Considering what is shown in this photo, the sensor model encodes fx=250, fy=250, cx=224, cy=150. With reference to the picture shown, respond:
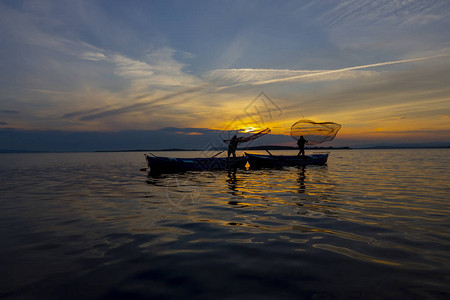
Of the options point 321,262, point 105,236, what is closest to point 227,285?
point 321,262

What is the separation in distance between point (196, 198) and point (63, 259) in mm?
7221

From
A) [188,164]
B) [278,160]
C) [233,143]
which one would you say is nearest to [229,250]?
[188,164]

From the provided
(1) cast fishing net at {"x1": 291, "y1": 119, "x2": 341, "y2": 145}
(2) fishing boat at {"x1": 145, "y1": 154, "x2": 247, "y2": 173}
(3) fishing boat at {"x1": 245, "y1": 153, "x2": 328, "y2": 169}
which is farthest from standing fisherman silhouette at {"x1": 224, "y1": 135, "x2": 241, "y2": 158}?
(1) cast fishing net at {"x1": 291, "y1": 119, "x2": 341, "y2": 145}

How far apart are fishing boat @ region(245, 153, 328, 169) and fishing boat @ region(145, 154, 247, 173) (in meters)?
1.19

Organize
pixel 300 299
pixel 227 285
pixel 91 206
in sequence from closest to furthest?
1. pixel 300 299
2. pixel 227 285
3. pixel 91 206

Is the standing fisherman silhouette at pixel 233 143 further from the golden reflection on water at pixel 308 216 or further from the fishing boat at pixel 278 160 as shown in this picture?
the golden reflection on water at pixel 308 216

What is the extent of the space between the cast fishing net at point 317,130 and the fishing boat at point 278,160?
14.6 ft

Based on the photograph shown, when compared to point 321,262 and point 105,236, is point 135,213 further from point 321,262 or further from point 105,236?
point 321,262

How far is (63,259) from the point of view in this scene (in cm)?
528

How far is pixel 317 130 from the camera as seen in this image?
2814cm

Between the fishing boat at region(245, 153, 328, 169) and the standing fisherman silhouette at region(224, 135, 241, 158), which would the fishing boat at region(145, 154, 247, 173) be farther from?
the standing fisherman silhouette at region(224, 135, 241, 158)

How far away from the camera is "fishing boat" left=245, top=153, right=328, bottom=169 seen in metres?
31.3

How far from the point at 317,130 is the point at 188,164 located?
14976 mm

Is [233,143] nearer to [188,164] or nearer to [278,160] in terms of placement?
[188,164]
